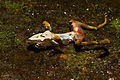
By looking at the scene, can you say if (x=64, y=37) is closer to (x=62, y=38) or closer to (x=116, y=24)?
(x=62, y=38)

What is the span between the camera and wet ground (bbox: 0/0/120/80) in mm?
4297

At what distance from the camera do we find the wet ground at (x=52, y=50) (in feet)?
14.1

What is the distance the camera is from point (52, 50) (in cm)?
479

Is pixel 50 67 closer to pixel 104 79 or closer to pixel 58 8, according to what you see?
pixel 104 79

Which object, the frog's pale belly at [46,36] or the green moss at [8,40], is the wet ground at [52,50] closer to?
the green moss at [8,40]

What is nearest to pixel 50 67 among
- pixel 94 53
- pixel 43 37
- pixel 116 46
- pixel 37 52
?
pixel 37 52

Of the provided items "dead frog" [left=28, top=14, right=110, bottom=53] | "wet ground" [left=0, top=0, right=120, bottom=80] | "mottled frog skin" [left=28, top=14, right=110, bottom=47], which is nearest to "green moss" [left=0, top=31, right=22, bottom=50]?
"wet ground" [left=0, top=0, right=120, bottom=80]

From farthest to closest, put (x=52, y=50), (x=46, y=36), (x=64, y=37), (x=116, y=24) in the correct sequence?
(x=116, y=24)
(x=52, y=50)
(x=64, y=37)
(x=46, y=36)

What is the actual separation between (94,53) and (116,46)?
900 mm

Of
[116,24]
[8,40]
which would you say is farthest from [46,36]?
[116,24]

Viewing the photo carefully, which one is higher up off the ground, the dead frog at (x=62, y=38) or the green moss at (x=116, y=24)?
the green moss at (x=116, y=24)

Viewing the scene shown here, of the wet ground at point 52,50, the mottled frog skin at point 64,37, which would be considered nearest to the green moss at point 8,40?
the wet ground at point 52,50

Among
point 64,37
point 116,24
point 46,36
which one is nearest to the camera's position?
point 46,36

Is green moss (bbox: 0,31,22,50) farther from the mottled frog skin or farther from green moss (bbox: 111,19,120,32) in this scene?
green moss (bbox: 111,19,120,32)
